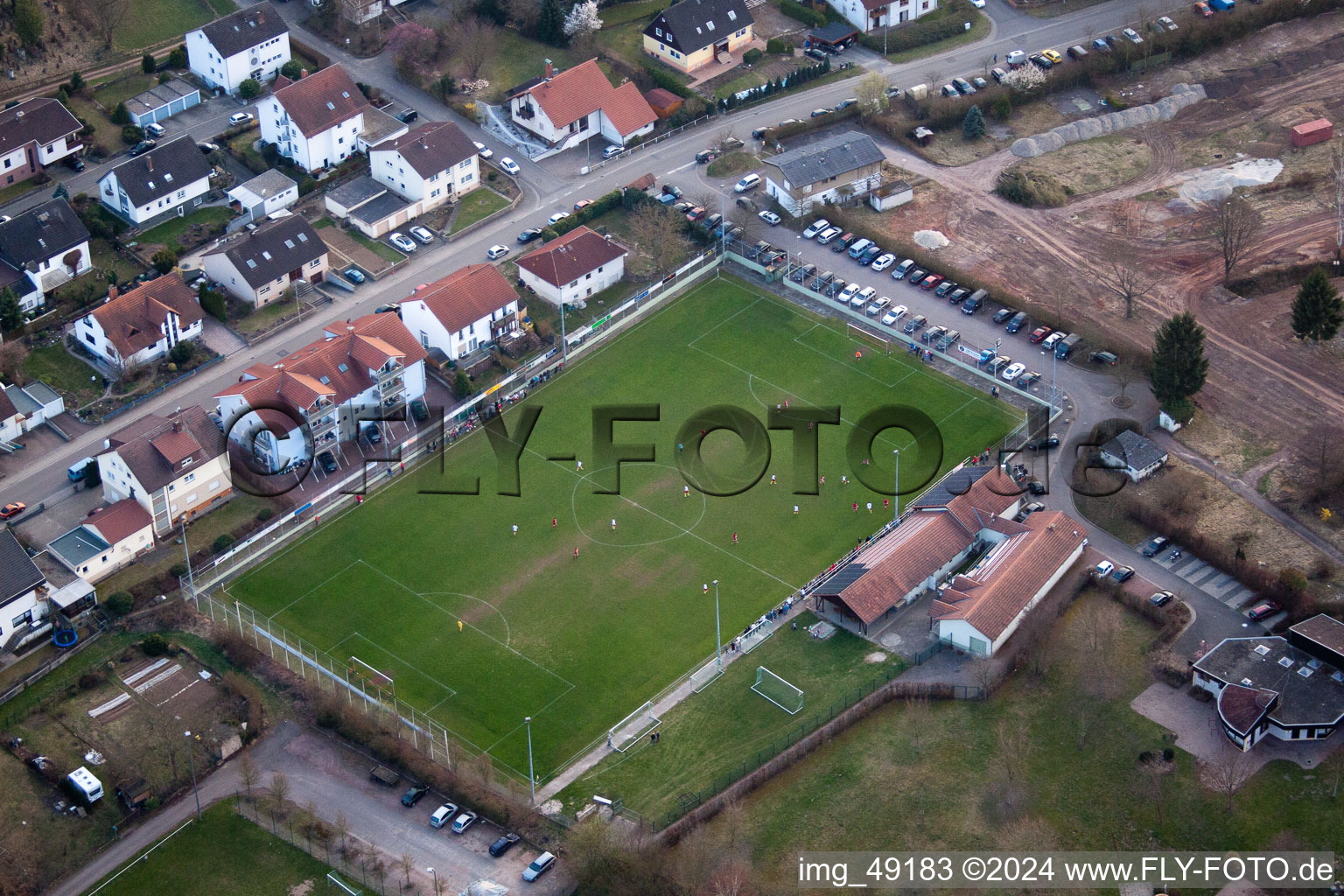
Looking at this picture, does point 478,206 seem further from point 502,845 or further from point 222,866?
point 222,866

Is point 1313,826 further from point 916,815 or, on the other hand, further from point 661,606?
point 661,606

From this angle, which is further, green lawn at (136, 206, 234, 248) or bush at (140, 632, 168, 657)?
green lawn at (136, 206, 234, 248)

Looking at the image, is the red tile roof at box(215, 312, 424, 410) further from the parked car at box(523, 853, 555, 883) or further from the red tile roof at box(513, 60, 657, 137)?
the parked car at box(523, 853, 555, 883)

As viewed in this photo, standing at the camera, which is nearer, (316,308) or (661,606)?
(661,606)

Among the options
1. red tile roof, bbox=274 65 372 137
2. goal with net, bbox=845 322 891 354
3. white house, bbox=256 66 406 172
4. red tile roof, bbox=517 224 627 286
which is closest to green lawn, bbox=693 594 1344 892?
goal with net, bbox=845 322 891 354

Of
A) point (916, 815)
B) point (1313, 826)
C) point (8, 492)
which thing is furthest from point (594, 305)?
point (1313, 826)

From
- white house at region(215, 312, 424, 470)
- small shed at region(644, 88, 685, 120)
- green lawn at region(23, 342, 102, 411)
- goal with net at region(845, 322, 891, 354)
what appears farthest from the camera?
small shed at region(644, 88, 685, 120)

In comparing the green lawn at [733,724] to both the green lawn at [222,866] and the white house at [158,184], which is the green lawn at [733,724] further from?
the white house at [158,184]
